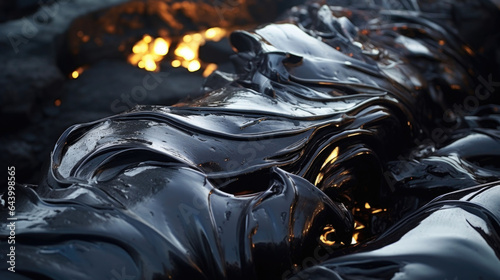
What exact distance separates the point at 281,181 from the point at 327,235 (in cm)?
23

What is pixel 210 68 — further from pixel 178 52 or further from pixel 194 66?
pixel 178 52

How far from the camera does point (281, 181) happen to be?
138 centimetres

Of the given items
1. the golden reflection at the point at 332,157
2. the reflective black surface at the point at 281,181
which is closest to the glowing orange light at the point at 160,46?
the reflective black surface at the point at 281,181

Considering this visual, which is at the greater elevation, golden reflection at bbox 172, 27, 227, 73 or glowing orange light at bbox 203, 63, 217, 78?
golden reflection at bbox 172, 27, 227, 73

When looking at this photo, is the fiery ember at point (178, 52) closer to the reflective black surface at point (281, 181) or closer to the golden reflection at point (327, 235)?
the reflective black surface at point (281, 181)

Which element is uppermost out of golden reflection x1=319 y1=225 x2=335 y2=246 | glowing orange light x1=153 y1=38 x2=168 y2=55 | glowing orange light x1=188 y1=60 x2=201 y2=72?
glowing orange light x1=153 y1=38 x2=168 y2=55

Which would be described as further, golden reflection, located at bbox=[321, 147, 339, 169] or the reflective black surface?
golden reflection, located at bbox=[321, 147, 339, 169]

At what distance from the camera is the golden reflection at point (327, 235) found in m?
1.44

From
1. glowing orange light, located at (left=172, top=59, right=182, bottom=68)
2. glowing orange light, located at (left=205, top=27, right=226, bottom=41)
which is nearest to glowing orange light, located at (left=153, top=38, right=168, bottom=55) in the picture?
glowing orange light, located at (left=172, top=59, right=182, bottom=68)

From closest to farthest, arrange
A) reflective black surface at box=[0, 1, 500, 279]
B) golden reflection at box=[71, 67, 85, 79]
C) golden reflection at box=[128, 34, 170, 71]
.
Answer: reflective black surface at box=[0, 1, 500, 279]
golden reflection at box=[71, 67, 85, 79]
golden reflection at box=[128, 34, 170, 71]

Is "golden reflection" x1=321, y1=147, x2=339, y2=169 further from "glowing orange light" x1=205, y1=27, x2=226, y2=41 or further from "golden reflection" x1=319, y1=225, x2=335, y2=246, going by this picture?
"glowing orange light" x1=205, y1=27, x2=226, y2=41

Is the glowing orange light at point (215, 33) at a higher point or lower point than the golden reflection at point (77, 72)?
higher

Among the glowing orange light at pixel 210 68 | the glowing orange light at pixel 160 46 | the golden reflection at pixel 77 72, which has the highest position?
the glowing orange light at pixel 160 46

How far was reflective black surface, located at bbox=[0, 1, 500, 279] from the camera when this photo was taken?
116cm
